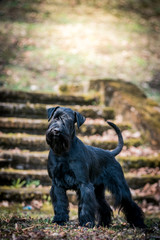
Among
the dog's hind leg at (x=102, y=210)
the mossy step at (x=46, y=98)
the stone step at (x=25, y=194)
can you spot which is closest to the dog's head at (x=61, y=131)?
the dog's hind leg at (x=102, y=210)

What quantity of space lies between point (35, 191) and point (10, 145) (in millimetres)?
1149

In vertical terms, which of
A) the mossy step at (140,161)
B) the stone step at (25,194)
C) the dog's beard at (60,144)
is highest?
the dog's beard at (60,144)

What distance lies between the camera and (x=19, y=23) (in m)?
12.7

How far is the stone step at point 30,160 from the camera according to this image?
16.8 ft

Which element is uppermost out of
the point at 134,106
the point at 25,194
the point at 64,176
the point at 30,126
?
the point at 64,176

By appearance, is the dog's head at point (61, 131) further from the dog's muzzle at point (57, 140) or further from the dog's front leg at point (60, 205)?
the dog's front leg at point (60, 205)

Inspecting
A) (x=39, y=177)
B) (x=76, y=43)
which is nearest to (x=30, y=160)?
(x=39, y=177)

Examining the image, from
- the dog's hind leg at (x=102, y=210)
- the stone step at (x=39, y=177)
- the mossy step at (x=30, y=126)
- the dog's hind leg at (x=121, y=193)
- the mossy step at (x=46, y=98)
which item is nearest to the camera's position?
the dog's hind leg at (x=121, y=193)

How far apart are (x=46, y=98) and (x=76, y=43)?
5820 mm

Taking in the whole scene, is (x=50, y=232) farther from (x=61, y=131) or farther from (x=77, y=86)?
(x=77, y=86)

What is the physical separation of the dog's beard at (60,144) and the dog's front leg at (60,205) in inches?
15.8

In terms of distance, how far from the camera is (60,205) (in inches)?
125

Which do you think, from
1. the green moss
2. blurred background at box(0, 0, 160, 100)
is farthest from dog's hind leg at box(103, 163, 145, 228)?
blurred background at box(0, 0, 160, 100)

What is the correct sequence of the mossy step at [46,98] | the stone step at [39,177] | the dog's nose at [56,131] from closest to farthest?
the dog's nose at [56,131] → the stone step at [39,177] → the mossy step at [46,98]
